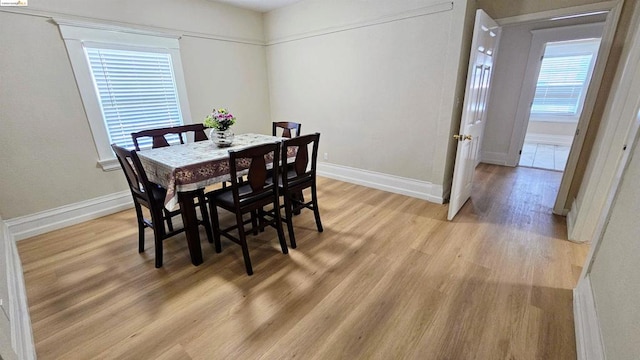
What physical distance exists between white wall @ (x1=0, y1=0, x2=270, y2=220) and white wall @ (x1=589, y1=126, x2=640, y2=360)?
4.20 meters

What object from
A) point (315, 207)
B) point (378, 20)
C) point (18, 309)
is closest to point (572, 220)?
point (315, 207)

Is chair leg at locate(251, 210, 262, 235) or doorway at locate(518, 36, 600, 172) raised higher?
doorway at locate(518, 36, 600, 172)

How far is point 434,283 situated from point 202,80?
12.2 ft

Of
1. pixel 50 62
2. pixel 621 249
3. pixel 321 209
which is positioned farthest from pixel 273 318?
pixel 50 62

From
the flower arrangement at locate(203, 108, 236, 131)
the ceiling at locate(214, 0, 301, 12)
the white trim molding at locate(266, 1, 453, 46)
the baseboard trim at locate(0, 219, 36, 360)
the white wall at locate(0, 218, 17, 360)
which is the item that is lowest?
the baseboard trim at locate(0, 219, 36, 360)

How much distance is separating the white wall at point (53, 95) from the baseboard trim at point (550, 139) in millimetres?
7510

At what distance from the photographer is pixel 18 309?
5.17 feet

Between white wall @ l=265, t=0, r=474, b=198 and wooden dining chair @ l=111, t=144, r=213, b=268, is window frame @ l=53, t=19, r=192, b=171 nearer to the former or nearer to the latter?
wooden dining chair @ l=111, t=144, r=213, b=268

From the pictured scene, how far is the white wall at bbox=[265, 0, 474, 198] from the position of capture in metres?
2.86

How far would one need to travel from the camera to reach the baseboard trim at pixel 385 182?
128 inches

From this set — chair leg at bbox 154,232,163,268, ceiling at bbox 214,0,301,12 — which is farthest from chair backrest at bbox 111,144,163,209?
ceiling at bbox 214,0,301,12

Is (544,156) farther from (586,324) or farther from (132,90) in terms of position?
(132,90)

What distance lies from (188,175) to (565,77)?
8316mm

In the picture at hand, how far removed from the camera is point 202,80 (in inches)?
145
